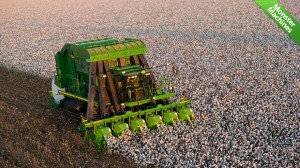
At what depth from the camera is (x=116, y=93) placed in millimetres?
11391

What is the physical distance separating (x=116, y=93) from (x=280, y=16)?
5467 millimetres

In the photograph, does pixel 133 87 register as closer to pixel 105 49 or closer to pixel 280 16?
pixel 105 49

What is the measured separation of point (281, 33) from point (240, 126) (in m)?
16.7

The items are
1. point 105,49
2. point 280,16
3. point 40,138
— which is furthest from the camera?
point 280,16

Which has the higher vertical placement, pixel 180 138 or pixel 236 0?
pixel 236 0

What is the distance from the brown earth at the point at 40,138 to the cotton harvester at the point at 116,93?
536 millimetres

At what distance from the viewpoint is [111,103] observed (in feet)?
37.4

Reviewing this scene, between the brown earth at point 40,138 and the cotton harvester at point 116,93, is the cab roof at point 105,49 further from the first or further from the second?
the brown earth at point 40,138

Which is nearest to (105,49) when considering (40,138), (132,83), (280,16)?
(132,83)

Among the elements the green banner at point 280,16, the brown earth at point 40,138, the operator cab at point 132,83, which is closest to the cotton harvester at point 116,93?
the operator cab at point 132,83

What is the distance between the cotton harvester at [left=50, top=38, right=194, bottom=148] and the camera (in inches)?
428

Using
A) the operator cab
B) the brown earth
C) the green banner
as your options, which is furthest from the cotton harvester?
the green banner

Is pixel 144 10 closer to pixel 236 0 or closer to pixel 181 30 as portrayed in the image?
pixel 236 0

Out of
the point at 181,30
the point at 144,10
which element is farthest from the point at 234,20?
the point at 144,10
